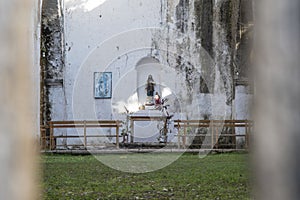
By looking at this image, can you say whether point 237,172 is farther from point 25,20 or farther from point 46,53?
point 25,20

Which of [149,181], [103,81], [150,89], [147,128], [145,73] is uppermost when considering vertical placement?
[145,73]

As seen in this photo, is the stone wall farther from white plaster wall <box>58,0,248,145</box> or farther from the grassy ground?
the grassy ground

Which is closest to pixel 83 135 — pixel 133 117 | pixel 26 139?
pixel 133 117

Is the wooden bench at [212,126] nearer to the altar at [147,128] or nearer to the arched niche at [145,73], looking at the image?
the altar at [147,128]

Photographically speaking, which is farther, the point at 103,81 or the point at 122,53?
the point at 122,53

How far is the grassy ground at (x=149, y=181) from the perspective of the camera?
7223 mm

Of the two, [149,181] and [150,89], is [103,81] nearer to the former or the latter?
[150,89]

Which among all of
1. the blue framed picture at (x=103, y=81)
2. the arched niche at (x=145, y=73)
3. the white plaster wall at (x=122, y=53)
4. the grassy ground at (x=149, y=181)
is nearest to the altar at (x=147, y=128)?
the white plaster wall at (x=122, y=53)

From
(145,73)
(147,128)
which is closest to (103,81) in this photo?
(145,73)

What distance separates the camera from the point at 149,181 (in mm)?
8773

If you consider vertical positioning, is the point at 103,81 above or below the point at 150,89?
above

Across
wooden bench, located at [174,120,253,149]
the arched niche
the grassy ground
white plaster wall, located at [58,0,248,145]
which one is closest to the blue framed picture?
white plaster wall, located at [58,0,248,145]

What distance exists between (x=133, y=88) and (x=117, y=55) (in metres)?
0.98

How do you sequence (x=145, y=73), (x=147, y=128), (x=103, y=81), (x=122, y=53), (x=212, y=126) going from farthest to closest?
(x=145, y=73) → (x=122, y=53) → (x=103, y=81) → (x=147, y=128) → (x=212, y=126)
